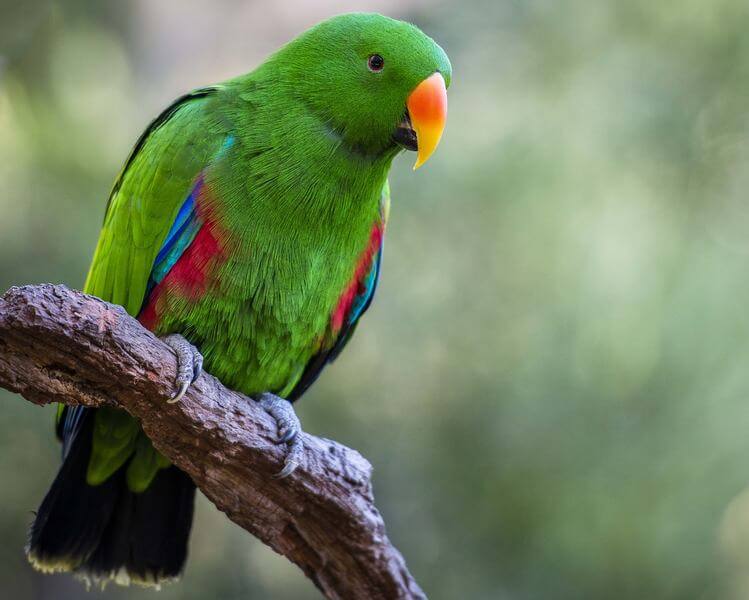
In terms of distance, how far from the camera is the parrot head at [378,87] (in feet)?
9.66

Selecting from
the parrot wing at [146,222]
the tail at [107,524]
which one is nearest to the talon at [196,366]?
the parrot wing at [146,222]

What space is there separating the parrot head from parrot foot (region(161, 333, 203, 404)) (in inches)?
35.4

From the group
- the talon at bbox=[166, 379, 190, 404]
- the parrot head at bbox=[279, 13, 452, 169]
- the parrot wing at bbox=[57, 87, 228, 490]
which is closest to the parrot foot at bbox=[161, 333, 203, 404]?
the talon at bbox=[166, 379, 190, 404]

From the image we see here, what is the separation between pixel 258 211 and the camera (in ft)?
9.62

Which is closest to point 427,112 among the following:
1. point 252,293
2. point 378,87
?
point 378,87

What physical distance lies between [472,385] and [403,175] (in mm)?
1373

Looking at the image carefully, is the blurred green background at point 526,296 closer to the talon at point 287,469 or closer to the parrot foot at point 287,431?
the parrot foot at point 287,431

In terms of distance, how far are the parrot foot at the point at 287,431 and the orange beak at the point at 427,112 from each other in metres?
1.03

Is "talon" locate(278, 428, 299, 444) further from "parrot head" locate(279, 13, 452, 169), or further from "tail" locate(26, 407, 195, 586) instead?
"parrot head" locate(279, 13, 452, 169)

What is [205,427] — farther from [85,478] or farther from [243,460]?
[85,478]

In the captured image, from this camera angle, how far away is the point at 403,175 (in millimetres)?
5332

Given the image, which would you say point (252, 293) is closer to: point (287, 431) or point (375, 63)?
point (287, 431)

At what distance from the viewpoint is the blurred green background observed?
4.68 meters

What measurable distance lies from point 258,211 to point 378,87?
61 cm
